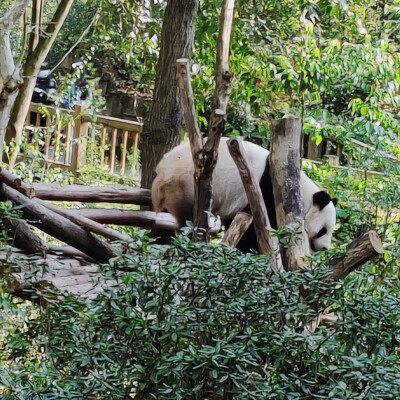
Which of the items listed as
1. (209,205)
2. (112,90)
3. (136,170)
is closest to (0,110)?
(209,205)

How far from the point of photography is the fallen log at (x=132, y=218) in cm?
435

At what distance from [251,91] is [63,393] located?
4.30m

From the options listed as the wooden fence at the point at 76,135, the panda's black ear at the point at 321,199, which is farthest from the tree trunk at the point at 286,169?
the wooden fence at the point at 76,135

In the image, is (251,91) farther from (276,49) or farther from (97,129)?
(97,129)

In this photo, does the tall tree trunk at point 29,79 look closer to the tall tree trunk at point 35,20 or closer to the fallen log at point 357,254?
the tall tree trunk at point 35,20

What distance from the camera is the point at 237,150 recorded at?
12.6 ft

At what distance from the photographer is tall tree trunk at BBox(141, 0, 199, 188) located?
16.6 feet

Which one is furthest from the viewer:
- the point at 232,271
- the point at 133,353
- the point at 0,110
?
the point at 0,110

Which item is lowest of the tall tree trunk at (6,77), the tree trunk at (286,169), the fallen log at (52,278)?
the fallen log at (52,278)

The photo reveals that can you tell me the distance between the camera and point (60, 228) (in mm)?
3566

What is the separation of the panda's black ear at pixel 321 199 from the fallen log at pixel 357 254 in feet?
6.51

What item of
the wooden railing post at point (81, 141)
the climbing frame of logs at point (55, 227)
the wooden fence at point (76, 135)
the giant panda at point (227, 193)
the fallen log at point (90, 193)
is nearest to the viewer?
the climbing frame of logs at point (55, 227)

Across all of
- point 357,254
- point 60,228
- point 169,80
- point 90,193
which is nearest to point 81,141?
point 169,80

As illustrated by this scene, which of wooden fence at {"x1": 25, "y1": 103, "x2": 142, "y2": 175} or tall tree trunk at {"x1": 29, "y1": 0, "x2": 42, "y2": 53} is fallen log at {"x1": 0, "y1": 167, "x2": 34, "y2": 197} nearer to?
tall tree trunk at {"x1": 29, "y1": 0, "x2": 42, "y2": 53}
